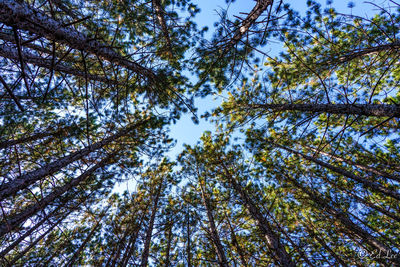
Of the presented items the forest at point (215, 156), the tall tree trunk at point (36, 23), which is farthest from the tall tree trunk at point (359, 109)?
the tall tree trunk at point (36, 23)

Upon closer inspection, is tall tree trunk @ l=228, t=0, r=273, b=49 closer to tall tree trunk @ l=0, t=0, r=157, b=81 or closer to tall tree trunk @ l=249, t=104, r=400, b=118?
tall tree trunk @ l=0, t=0, r=157, b=81

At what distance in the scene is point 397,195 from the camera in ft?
17.2

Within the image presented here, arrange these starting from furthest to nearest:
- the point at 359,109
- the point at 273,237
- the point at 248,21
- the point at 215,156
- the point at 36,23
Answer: the point at 215,156, the point at 359,109, the point at 273,237, the point at 248,21, the point at 36,23

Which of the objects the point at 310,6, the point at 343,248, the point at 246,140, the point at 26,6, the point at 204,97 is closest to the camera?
the point at 26,6

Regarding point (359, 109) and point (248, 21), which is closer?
point (248, 21)

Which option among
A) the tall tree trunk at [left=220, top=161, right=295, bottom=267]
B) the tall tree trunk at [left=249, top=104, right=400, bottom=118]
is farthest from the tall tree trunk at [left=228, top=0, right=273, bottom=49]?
the tall tree trunk at [left=220, top=161, right=295, bottom=267]

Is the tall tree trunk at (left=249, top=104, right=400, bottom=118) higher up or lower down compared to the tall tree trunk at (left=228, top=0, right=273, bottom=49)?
higher up

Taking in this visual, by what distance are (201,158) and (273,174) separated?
3195mm

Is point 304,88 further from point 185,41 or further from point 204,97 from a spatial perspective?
point 185,41

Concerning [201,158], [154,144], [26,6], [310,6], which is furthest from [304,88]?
[26,6]

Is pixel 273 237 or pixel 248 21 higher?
pixel 248 21

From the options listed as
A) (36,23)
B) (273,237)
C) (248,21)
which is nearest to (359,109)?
(273,237)

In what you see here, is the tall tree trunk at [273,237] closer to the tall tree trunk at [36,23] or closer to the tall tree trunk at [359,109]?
the tall tree trunk at [359,109]

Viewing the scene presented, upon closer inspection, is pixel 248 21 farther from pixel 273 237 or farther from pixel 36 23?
pixel 273 237
